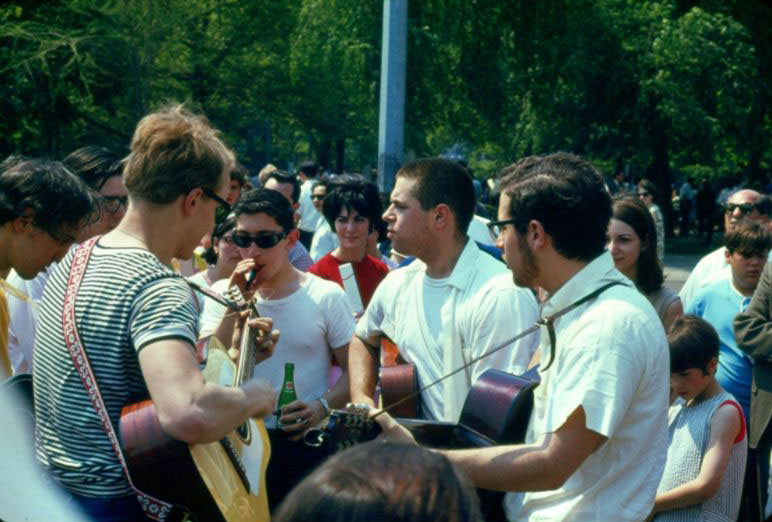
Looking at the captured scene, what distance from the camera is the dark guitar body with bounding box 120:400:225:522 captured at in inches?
116

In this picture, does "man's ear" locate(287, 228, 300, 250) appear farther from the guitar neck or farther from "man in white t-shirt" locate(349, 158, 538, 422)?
the guitar neck

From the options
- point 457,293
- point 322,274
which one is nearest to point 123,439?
point 457,293

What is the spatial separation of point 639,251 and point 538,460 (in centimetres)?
279

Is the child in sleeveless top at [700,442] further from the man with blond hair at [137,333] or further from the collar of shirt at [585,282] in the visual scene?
the man with blond hair at [137,333]

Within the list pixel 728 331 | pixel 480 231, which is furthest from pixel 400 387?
pixel 480 231

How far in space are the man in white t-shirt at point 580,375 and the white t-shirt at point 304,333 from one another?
73.3 inches

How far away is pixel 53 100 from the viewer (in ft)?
73.1

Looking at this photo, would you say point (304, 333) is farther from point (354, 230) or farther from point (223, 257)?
point (354, 230)

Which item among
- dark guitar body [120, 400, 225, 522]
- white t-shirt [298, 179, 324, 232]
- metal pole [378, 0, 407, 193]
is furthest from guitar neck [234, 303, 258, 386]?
white t-shirt [298, 179, 324, 232]

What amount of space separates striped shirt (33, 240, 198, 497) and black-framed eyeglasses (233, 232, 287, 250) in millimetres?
2056

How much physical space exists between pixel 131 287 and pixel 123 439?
0.38 metres

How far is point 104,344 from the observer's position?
304cm

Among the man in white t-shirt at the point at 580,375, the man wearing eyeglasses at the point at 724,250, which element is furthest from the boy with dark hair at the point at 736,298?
the man in white t-shirt at the point at 580,375

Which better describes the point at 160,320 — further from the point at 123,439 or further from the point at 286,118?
the point at 286,118
